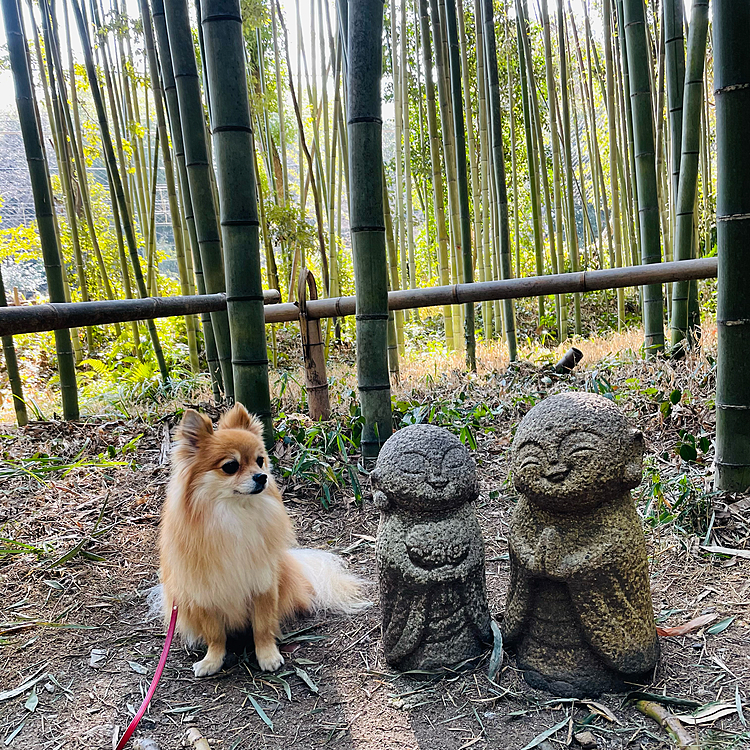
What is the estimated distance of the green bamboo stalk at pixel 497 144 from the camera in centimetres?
380

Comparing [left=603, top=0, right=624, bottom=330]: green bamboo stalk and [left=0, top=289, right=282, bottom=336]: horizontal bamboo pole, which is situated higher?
[left=603, top=0, right=624, bottom=330]: green bamboo stalk

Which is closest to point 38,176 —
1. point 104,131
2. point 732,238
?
point 104,131

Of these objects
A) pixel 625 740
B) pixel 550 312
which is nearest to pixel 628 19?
pixel 625 740

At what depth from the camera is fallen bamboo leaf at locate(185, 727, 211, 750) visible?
4.66 ft

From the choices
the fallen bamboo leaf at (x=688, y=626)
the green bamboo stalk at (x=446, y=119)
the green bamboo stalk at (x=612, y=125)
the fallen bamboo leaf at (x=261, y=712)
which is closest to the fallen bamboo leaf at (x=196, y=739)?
the fallen bamboo leaf at (x=261, y=712)

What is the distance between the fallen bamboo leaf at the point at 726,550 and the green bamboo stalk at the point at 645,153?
1.77m

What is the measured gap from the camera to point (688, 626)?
5.50 feet


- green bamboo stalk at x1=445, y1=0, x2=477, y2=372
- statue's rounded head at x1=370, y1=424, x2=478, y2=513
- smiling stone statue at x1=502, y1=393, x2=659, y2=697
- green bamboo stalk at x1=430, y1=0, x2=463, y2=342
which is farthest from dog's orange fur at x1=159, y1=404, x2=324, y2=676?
green bamboo stalk at x1=430, y1=0, x2=463, y2=342

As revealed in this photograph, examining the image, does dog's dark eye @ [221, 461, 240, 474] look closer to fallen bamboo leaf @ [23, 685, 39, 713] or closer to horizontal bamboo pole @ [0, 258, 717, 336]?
fallen bamboo leaf @ [23, 685, 39, 713]

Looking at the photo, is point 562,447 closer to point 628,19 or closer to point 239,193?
point 239,193

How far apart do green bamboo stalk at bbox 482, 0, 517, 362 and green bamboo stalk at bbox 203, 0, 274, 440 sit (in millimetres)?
2221

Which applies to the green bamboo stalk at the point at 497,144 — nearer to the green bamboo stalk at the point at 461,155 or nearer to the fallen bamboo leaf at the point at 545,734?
the green bamboo stalk at the point at 461,155

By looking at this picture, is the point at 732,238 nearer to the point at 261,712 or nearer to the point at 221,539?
the point at 221,539

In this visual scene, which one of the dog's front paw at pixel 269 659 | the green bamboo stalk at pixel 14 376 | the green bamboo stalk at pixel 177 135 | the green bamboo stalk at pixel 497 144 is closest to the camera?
the dog's front paw at pixel 269 659
